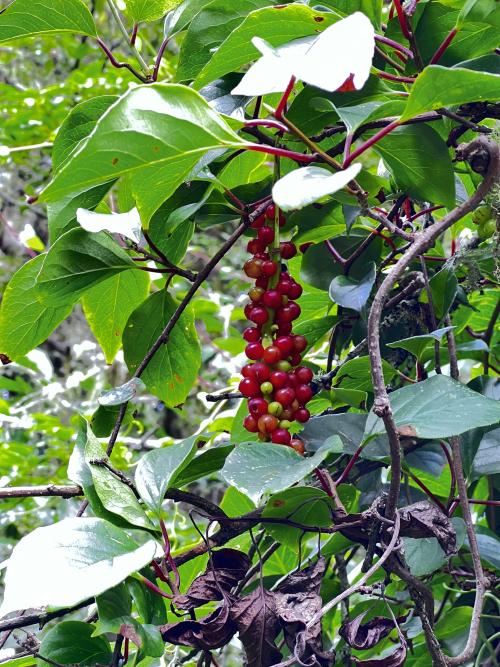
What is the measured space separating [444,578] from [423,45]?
394mm

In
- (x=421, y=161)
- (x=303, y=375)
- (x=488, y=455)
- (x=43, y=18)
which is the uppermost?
(x=43, y=18)

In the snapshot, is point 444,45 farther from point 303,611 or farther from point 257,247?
point 303,611

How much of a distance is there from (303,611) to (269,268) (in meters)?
0.21

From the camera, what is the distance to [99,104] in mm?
581

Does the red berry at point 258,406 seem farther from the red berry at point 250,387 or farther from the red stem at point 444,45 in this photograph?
the red stem at point 444,45

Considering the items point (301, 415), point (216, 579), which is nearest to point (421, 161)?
point (301, 415)

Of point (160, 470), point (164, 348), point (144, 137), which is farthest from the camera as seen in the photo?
point (164, 348)

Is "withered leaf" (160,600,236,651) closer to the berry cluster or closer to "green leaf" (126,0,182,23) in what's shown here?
the berry cluster

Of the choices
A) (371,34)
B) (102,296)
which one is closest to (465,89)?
(371,34)

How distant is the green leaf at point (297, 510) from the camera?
1.43ft

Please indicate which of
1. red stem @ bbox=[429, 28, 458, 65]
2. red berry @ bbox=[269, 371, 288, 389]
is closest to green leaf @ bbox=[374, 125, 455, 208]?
red stem @ bbox=[429, 28, 458, 65]

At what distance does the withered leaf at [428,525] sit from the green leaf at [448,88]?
0.71 ft

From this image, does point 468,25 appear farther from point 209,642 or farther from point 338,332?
point 209,642

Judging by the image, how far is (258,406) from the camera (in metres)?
0.49
